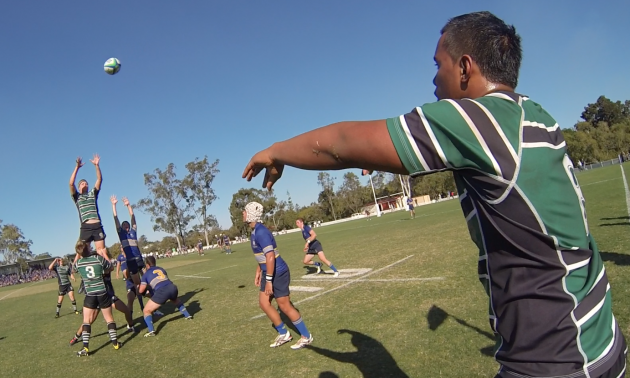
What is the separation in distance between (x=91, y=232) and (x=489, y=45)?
9653mm

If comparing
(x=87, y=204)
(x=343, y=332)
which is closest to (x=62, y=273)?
(x=87, y=204)

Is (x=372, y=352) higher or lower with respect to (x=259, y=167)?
lower

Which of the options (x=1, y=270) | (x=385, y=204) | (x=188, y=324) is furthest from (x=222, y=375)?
(x=385, y=204)

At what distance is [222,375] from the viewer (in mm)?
5809

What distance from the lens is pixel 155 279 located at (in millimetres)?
9383

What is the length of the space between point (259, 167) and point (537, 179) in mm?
1032

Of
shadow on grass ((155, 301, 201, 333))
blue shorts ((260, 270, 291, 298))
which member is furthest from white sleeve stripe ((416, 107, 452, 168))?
shadow on grass ((155, 301, 201, 333))

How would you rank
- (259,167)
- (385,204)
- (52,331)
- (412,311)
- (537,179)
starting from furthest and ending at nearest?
(385,204) < (52,331) < (412,311) < (259,167) < (537,179)

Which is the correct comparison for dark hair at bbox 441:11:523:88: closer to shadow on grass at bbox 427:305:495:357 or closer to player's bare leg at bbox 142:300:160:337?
shadow on grass at bbox 427:305:495:357

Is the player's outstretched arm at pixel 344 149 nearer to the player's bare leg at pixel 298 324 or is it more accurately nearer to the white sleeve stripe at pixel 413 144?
the white sleeve stripe at pixel 413 144

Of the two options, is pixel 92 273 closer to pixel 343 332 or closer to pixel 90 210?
pixel 90 210

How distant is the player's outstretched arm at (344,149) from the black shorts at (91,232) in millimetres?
8882

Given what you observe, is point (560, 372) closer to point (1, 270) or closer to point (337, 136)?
point (337, 136)

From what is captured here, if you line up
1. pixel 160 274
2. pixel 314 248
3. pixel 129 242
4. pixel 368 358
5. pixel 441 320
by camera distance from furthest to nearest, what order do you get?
pixel 314 248
pixel 129 242
pixel 160 274
pixel 441 320
pixel 368 358
